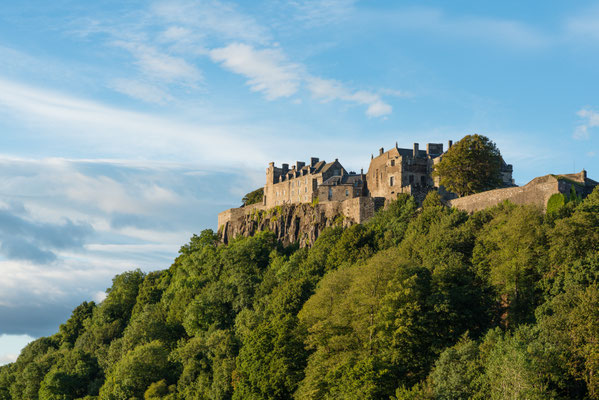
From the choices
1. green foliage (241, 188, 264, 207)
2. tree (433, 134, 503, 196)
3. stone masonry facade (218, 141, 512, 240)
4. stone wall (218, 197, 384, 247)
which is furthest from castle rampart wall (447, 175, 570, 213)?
green foliage (241, 188, 264, 207)

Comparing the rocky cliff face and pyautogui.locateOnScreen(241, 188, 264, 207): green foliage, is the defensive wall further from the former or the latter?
pyautogui.locateOnScreen(241, 188, 264, 207): green foliage

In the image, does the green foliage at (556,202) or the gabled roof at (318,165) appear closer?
the green foliage at (556,202)

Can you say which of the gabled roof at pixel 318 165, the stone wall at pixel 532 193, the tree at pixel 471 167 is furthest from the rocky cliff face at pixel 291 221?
the stone wall at pixel 532 193

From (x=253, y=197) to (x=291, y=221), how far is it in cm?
3739

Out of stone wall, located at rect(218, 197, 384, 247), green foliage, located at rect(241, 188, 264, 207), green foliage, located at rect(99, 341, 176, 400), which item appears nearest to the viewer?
green foliage, located at rect(99, 341, 176, 400)

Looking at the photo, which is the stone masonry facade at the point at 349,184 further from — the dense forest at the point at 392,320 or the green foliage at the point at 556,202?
the green foliage at the point at 556,202

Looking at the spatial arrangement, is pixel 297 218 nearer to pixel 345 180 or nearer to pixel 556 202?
pixel 345 180

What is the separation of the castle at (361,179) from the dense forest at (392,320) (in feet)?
17.5

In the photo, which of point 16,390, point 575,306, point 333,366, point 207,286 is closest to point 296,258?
point 207,286

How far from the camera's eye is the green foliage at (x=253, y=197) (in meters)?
135

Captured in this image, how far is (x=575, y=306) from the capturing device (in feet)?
163

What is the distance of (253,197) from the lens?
138625 millimetres

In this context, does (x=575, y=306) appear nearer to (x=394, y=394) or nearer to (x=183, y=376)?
(x=394, y=394)

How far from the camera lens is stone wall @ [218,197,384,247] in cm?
9031
